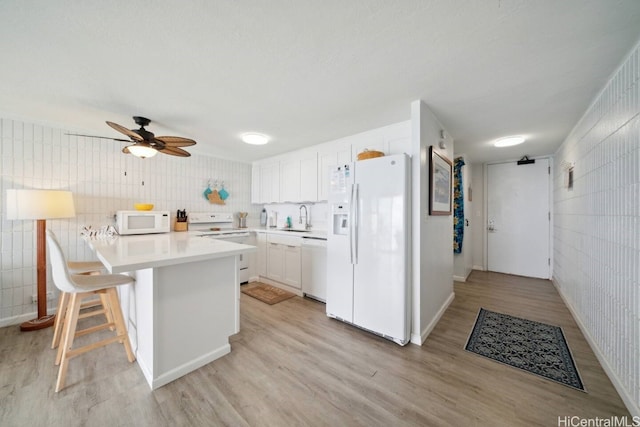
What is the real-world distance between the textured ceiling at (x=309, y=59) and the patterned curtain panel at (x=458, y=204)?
1.34 metres

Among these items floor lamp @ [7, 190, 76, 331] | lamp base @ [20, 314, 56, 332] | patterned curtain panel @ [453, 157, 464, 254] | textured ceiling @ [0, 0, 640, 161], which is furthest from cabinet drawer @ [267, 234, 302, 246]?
patterned curtain panel @ [453, 157, 464, 254]

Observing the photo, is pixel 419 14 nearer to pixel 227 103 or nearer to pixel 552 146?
pixel 227 103

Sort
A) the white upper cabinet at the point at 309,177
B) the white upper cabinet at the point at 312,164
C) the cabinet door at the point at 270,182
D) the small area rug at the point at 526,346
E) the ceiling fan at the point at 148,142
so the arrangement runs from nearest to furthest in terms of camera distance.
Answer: the small area rug at the point at 526,346, the ceiling fan at the point at 148,142, the white upper cabinet at the point at 312,164, the white upper cabinet at the point at 309,177, the cabinet door at the point at 270,182

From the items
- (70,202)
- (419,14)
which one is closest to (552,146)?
(419,14)

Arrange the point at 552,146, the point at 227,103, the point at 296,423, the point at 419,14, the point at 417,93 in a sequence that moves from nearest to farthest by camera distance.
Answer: the point at 419,14, the point at 296,423, the point at 417,93, the point at 227,103, the point at 552,146

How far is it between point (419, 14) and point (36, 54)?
2.48m

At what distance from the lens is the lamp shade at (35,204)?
2.19 meters

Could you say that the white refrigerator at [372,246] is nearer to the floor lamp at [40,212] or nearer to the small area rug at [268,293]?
the small area rug at [268,293]

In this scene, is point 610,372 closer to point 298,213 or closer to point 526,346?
point 526,346

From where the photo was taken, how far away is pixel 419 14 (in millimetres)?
1180

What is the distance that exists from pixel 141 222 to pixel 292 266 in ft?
7.13

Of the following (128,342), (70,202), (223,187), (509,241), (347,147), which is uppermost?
(347,147)

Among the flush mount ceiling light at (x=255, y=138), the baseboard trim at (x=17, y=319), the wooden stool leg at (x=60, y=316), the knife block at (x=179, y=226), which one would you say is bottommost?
the baseboard trim at (x=17, y=319)

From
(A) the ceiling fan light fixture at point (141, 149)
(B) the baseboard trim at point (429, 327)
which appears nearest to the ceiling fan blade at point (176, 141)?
(A) the ceiling fan light fixture at point (141, 149)
